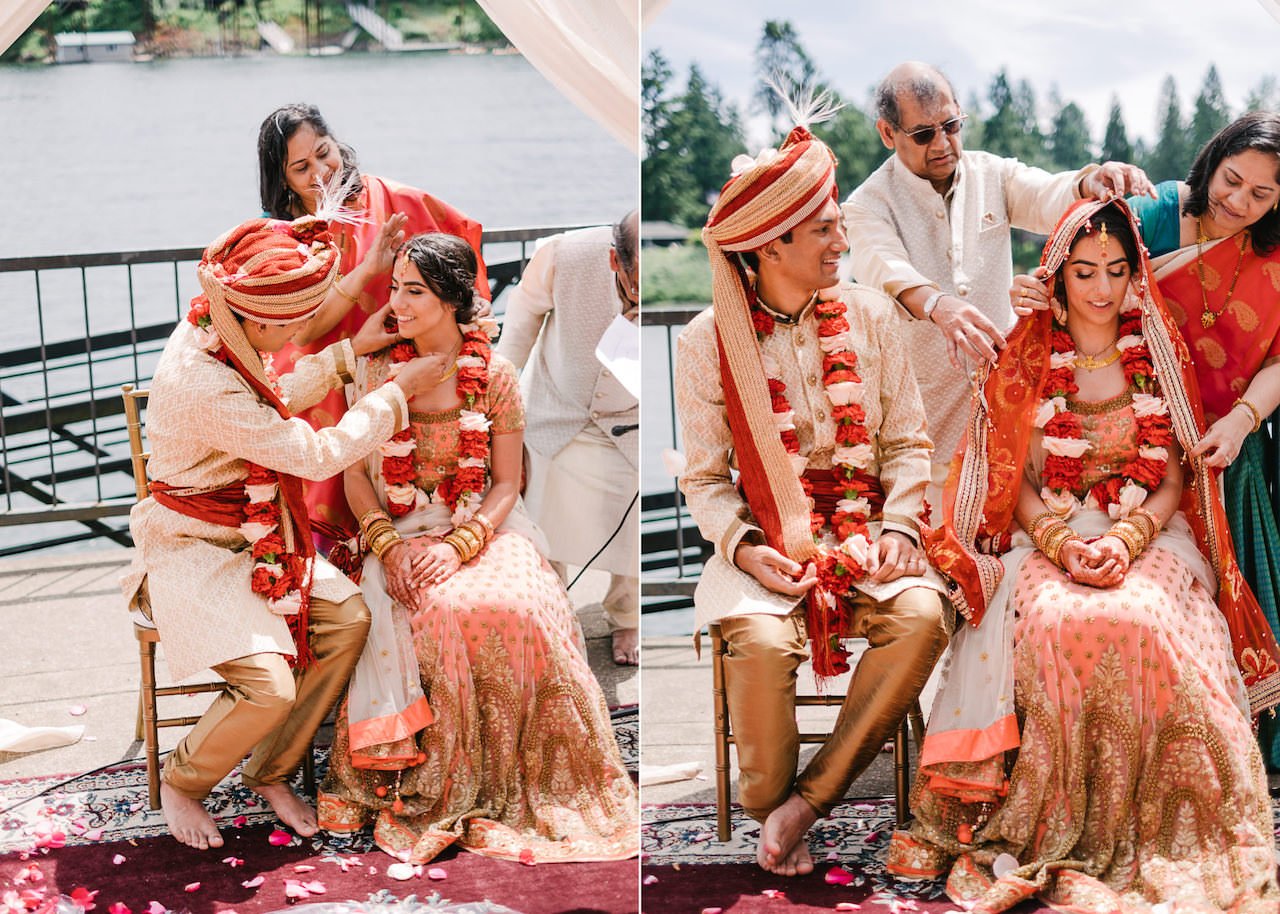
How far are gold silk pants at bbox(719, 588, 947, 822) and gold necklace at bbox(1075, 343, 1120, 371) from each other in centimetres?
65

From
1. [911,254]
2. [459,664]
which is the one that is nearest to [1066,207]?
[911,254]

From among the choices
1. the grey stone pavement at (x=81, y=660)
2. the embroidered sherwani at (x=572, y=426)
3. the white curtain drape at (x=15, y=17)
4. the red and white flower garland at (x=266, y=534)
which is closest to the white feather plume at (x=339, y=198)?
the red and white flower garland at (x=266, y=534)

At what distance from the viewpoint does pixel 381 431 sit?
10.4ft

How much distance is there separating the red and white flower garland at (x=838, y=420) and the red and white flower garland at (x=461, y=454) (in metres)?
0.71

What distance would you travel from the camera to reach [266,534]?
3.20m

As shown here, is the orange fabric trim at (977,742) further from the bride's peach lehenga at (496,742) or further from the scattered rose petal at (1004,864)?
the bride's peach lehenga at (496,742)

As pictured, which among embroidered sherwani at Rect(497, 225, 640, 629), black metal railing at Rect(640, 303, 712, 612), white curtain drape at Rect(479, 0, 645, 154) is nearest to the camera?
white curtain drape at Rect(479, 0, 645, 154)

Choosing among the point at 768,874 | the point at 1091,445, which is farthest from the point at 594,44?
the point at 768,874

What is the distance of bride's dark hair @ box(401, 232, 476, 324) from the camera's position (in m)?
3.32

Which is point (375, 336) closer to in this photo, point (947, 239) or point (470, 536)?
point (470, 536)

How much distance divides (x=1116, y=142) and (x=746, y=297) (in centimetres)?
2402

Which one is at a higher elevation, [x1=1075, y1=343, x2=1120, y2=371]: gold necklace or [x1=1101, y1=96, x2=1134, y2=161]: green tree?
[x1=1101, y1=96, x2=1134, y2=161]: green tree

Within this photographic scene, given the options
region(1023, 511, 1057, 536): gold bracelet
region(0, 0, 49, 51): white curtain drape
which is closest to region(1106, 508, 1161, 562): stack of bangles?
region(1023, 511, 1057, 536): gold bracelet

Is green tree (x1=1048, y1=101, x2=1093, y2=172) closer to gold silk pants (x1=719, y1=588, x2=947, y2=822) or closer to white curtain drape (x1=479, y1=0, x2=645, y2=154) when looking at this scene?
white curtain drape (x1=479, y1=0, x2=645, y2=154)
